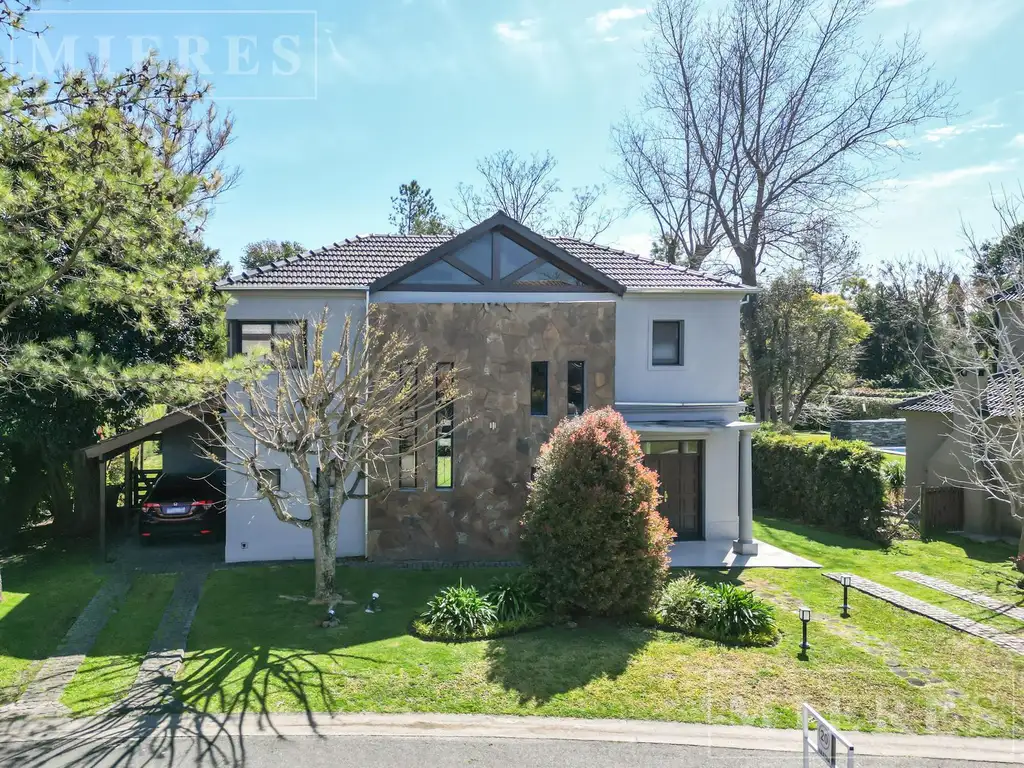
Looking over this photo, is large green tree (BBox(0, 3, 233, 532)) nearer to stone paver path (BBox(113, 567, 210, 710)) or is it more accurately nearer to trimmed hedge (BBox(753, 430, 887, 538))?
stone paver path (BBox(113, 567, 210, 710))

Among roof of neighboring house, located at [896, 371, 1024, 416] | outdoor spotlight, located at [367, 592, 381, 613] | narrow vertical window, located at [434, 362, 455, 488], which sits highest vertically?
roof of neighboring house, located at [896, 371, 1024, 416]

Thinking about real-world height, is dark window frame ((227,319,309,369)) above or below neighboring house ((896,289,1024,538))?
above

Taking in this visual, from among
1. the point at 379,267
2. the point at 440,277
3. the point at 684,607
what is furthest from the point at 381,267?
the point at 684,607

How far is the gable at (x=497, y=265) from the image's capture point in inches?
618

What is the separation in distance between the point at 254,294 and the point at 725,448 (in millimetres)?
12077

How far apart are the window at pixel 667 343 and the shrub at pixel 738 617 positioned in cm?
714

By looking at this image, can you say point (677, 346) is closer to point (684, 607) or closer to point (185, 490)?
point (684, 607)

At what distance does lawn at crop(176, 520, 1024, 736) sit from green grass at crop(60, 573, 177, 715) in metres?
0.75

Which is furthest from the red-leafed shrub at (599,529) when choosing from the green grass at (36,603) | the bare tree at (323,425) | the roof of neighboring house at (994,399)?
the roof of neighboring house at (994,399)

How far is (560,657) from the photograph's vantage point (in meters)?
10.0

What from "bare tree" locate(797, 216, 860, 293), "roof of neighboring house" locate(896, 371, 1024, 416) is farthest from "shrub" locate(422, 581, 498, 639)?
"bare tree" locate(797, 216, 860, 293)

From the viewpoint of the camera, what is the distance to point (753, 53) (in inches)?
1113

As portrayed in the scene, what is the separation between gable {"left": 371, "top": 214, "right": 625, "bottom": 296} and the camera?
618 inches

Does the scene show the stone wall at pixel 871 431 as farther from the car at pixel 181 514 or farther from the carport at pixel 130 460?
the car at pixel 181 514
